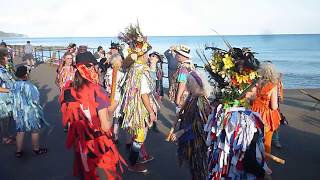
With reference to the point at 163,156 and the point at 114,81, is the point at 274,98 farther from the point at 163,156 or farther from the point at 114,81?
the point at 114,81

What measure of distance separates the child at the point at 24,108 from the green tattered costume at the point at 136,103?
1.91 meters

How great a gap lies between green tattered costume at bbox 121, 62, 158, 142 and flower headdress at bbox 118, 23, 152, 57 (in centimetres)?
26

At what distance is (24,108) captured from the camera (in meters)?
6.38

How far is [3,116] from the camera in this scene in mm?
6996

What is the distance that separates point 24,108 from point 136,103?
2284mm

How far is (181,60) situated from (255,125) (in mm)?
3104

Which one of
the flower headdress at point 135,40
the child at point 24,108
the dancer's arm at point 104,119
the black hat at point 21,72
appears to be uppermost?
the flower headdress at point 135,40

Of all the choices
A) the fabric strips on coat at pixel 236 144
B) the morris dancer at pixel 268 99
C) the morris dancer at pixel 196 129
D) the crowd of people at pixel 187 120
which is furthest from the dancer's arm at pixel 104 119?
the morris dancer at pixel 268 99

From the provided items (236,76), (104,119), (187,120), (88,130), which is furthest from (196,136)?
(88,130)

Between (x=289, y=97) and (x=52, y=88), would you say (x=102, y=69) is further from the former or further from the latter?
(x=289, y=97)

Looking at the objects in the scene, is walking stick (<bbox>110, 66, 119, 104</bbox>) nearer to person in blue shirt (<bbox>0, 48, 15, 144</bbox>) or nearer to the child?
the child

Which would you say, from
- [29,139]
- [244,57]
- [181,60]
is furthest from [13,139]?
[244,57]

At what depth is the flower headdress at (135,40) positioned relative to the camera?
5.69 m

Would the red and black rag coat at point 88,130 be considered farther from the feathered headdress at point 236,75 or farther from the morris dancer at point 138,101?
the morris dancer at point 138,101
